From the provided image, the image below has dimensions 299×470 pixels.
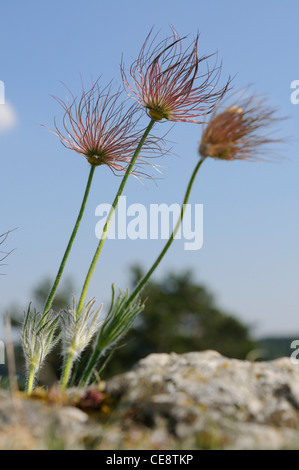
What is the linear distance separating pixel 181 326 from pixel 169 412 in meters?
45.7

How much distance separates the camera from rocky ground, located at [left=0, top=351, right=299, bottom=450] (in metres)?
3.67

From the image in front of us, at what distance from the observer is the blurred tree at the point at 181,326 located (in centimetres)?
4634

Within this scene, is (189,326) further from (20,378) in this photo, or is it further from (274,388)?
(274,388)

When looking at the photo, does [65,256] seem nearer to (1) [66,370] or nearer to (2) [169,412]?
(1) [66,370]

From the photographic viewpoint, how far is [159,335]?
4669cm

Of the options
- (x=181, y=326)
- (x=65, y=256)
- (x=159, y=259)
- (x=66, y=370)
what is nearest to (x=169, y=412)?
(x=159, y=259)

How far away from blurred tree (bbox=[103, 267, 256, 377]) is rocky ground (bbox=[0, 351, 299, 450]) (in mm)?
39795

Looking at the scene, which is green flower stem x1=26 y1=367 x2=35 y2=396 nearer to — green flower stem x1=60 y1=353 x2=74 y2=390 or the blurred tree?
green flower stem x1=60 y1=353 x2=74 y2=390

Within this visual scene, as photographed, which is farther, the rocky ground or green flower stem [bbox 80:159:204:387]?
green flower stem [bbox 80:159:204:387]

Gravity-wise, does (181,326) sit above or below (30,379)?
below

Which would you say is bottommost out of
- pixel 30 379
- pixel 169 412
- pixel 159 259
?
pixel 30 379

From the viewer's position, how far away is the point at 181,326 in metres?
49.1

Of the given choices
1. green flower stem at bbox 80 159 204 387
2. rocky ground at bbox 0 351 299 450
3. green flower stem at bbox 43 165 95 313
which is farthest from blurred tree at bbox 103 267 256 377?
rocky ground at bbox 0 351 299 450

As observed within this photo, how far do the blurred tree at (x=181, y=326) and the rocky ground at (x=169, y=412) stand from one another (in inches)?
1567
